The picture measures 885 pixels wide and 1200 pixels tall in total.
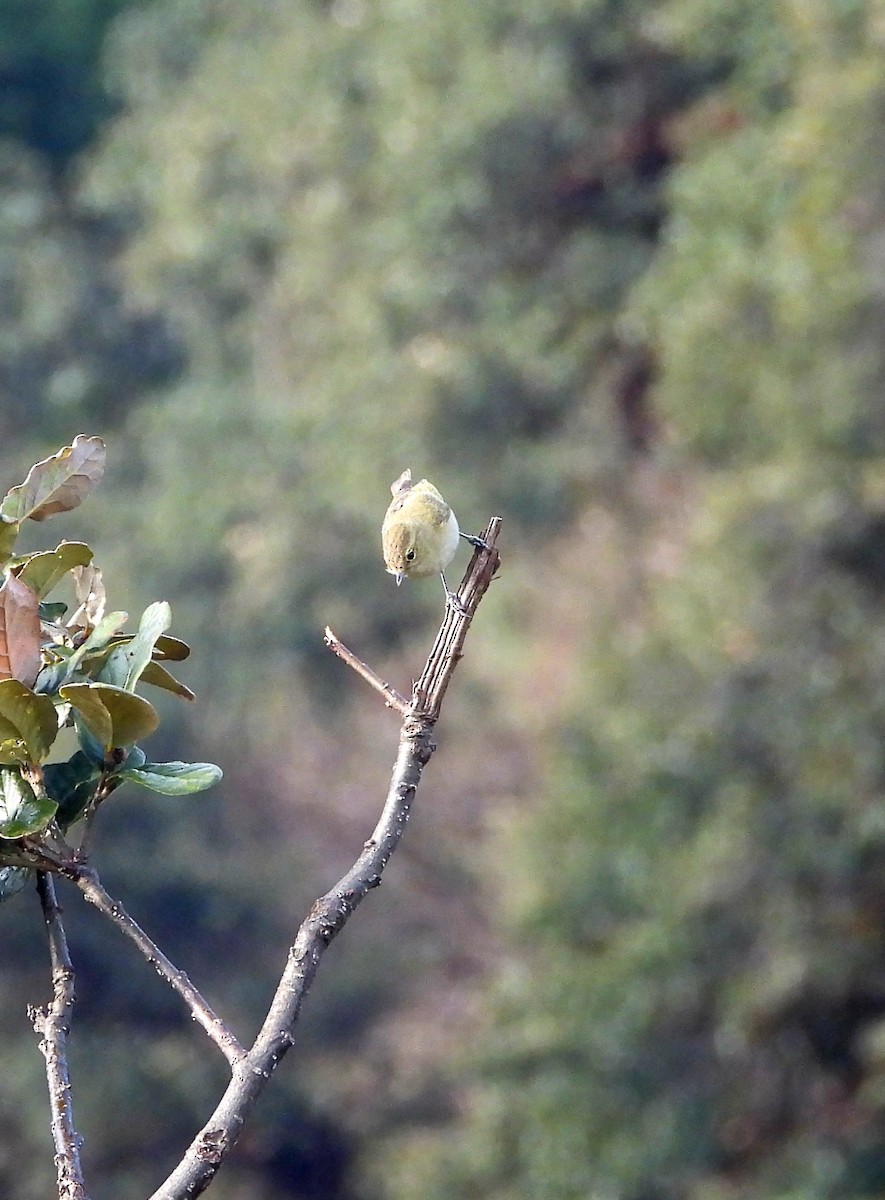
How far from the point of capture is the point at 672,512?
1767 cm

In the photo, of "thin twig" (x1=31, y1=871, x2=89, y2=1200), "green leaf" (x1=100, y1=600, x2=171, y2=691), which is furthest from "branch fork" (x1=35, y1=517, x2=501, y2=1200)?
"green leaf" (x1=100, y1=600, x2=171, y2=691)

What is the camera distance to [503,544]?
713 inches

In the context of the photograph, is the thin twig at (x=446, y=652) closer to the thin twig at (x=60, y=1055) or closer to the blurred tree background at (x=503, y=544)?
the thin twig at (x=60, y=1055)

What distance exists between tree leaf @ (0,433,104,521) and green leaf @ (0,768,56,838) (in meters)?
0.26

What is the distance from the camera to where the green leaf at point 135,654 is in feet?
5.83

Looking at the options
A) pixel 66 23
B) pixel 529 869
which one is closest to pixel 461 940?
pixel 529 869

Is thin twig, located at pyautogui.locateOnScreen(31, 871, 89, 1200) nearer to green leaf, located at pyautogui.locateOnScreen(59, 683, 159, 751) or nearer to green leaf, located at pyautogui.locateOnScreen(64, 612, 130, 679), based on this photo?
green leaf, located at pyautogui.locateOnScreen(59, 683, 159, 751)

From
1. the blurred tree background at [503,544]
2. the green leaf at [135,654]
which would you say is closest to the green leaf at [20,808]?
the green leaf at [135,654]

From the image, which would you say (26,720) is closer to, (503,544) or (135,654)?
(135,654)

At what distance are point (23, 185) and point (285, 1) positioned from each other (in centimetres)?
403

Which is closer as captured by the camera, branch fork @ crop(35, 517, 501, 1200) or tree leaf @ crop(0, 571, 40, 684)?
branch fork @ crop(35, 517, 501, 1200)

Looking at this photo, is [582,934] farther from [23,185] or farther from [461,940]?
[23,185]

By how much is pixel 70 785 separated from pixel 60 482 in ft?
0.98

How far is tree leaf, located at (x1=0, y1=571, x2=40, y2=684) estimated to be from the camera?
1652mm
